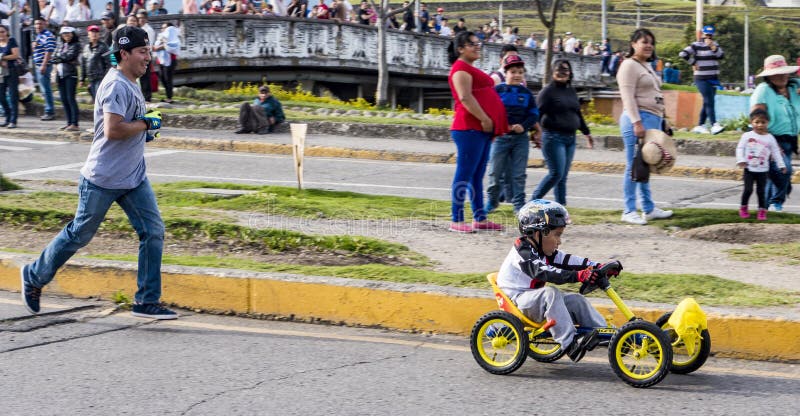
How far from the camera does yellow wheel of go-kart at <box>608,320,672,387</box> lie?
5.52 meters

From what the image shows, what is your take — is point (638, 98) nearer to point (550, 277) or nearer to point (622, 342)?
point (550, 277)

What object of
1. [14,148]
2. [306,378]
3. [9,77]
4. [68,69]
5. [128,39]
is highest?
[68,69]

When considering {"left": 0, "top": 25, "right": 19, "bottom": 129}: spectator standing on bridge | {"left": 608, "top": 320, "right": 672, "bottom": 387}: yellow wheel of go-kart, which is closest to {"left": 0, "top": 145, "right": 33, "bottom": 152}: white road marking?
{"left": 0, "top": 25, "right": 19, "bottom": 129}: spectator standing on bridge

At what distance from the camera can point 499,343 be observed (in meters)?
5.91

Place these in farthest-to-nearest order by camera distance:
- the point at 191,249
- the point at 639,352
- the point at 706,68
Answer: the point at 706,68 → the point at 191,249 → the point at 639,352

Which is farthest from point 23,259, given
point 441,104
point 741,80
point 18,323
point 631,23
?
point 631,23

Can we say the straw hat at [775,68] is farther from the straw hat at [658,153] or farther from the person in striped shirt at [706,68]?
the person in striped shirt at [706,68]

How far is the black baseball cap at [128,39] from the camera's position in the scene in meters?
6.64

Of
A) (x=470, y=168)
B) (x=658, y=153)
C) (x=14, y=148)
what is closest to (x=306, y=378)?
(x=470, y=168)

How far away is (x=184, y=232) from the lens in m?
9.23

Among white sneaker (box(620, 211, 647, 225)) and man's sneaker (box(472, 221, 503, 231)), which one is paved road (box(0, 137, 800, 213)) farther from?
man's sneaker (box(472, 221, 503, 231))

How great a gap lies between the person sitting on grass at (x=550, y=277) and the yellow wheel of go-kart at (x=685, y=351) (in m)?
0.34

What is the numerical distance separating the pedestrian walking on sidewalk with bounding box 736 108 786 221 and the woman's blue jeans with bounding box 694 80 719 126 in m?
7.67

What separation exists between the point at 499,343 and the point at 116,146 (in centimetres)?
265
